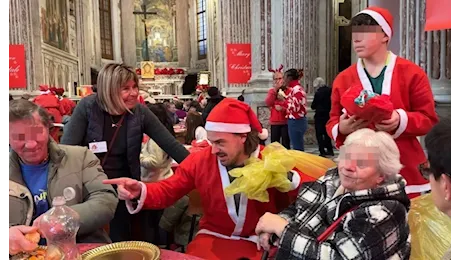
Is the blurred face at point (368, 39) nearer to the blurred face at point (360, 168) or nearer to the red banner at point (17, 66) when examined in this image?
the blurred face at point (360, 168)

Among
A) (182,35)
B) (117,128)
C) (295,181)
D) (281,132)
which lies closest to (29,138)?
(117,128)

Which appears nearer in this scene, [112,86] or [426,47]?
[112,86]

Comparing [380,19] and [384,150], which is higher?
[380,19]

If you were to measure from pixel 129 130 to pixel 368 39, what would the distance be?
1712mm

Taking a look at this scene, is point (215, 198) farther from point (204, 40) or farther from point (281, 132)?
point (204, 40)

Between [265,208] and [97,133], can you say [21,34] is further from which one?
[265,208]

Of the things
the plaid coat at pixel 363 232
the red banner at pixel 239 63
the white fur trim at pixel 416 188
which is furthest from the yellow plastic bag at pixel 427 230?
the red banner at pixel 239 63

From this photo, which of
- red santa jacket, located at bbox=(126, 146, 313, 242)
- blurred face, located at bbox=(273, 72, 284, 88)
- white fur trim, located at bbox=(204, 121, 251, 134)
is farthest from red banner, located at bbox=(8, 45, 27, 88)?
white fur trim, located at bbox=(204, 121, 251, 134)

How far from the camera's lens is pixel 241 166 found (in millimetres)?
2381

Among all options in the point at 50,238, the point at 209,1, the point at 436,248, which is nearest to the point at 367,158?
the point at 436,248

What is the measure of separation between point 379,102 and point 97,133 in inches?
74.8

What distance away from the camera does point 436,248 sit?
5.79ft

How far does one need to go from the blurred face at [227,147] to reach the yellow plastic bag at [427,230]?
2.92 ft

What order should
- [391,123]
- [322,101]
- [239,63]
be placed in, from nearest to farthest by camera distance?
[391,123], [322,101], [239,63]
